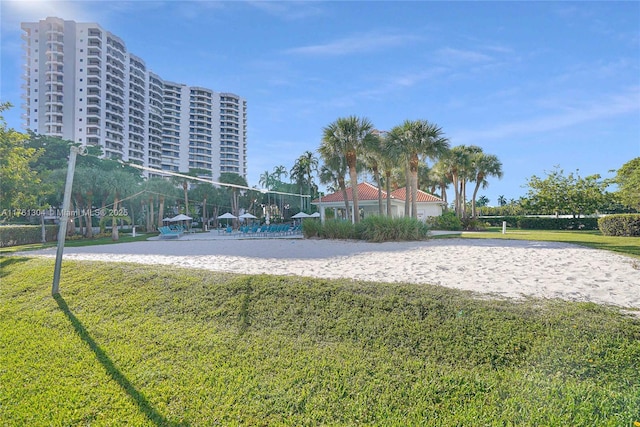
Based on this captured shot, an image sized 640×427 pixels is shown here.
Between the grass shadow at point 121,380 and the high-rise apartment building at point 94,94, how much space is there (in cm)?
7641

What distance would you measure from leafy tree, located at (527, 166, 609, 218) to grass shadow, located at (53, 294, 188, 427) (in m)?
43.0

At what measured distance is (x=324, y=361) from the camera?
4.25m

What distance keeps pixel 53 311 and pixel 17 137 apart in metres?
13.5

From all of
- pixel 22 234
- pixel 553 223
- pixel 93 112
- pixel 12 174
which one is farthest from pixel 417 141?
pixel 93 112

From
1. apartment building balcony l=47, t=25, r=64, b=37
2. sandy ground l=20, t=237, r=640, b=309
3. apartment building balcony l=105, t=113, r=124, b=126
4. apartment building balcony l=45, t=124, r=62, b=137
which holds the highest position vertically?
apartment building balcony l=47, t=25, r=64, b=37

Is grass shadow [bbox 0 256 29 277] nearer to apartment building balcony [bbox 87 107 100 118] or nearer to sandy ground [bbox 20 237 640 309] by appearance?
sandy ground [bbox 20 237 640 309]

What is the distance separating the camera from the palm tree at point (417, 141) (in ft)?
76.6

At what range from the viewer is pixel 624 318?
4746mm

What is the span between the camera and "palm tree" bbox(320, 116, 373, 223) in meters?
21.8

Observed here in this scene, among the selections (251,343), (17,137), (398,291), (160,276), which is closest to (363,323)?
(398,291)

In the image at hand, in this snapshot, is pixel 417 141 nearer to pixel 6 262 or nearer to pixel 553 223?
pixel 553 223

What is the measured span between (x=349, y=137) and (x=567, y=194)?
95.2 feet

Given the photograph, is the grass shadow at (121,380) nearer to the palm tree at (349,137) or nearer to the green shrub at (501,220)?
the palm tree at (349,137)

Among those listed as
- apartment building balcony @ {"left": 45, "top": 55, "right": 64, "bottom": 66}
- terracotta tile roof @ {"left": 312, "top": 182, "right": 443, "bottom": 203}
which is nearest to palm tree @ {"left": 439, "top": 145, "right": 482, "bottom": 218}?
terracotta tile roof @ {"left": 312, "top": 182, "right": 443, "bottom": 203}
